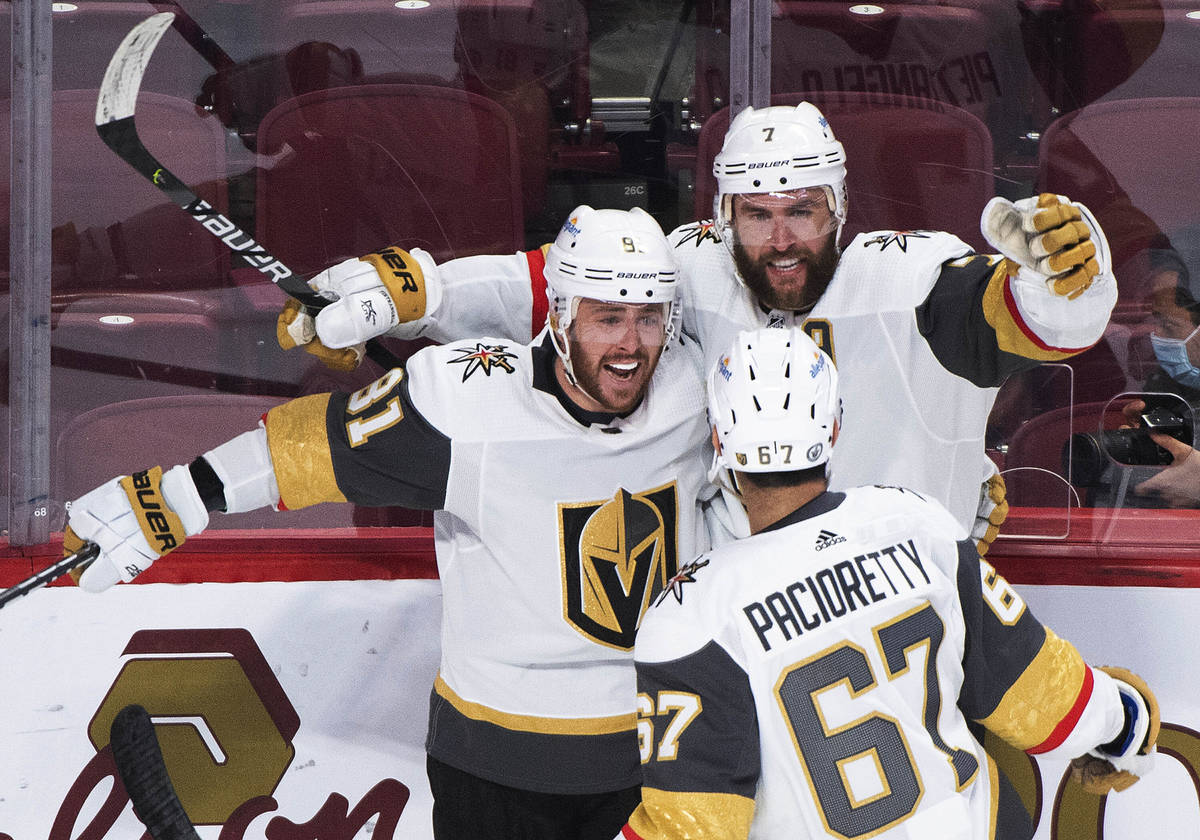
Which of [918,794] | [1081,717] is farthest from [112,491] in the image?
[1081,717]

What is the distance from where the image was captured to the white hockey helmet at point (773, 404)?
177 centimetres

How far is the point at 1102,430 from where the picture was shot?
2.63m

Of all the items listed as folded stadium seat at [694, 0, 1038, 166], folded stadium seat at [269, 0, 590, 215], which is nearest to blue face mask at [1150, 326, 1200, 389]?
folded stadium seat at [694, 0, 1038, 166]

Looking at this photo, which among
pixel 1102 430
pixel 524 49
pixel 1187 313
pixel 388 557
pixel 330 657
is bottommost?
pixel 330 657

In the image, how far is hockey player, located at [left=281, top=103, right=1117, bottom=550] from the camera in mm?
2213

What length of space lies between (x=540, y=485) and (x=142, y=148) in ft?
2.95

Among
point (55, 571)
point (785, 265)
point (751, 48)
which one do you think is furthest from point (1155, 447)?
point (55, 571)

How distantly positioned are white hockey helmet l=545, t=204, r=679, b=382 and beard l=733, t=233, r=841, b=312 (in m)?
0.16

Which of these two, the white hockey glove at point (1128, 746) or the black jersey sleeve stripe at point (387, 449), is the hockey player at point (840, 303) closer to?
the black jersey sleeve stripe at point (387, 449)

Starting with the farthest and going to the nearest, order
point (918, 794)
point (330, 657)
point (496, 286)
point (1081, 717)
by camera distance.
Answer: point (330, 657)
point (496, 286)
point (1081, 717)
point (918, 794)

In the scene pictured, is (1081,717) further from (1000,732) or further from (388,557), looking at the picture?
(388,557)

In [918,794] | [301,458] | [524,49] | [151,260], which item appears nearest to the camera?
[918,794]

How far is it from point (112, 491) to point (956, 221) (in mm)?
1782

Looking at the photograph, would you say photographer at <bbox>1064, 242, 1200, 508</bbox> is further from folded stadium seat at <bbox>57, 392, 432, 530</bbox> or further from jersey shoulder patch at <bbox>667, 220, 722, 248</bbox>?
folded stadium seat at <bbox>57, 392, 432, 530</bbox>
